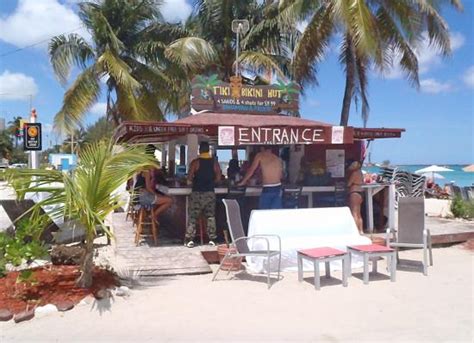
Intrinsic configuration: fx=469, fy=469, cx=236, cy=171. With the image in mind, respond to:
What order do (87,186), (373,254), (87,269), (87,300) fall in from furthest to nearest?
(373,254) < (87,269) < (87,186) < (87,300)

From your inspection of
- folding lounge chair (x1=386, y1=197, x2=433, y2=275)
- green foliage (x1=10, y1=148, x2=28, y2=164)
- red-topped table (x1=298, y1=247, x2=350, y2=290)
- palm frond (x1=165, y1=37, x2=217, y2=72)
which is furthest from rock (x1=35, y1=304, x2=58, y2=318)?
green foliage (x1=10, y1=148, x2=28, y2=164)

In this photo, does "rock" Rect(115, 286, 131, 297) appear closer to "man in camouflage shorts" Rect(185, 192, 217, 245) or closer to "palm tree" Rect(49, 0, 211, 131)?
"man in camouflage shorts" Rect(185, 192, 217, 245)

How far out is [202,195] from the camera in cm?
828

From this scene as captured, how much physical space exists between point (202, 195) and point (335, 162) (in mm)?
3728

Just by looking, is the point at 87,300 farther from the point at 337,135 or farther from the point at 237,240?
the point at 337,135

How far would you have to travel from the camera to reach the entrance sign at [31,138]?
10.6 m

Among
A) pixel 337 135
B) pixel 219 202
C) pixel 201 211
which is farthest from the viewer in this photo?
pixel 219 202

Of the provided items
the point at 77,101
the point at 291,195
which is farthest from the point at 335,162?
the point at 77,101

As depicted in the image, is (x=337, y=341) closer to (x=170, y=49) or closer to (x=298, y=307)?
(x=298, y=307)

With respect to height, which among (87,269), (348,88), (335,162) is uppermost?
(348,88)

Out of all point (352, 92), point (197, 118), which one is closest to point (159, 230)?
point (197, 118)

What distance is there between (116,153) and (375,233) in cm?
594

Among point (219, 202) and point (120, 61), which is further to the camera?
point (120, 61)

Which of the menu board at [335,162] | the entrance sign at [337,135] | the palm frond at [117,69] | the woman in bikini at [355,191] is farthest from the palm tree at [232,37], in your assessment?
the entrance sign at [337,135]
